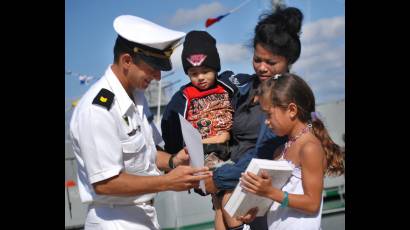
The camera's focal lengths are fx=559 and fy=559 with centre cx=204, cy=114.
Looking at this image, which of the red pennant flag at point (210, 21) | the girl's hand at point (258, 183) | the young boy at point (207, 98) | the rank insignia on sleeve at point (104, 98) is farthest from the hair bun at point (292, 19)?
the rank insignia on sleeve at point (104, 98)

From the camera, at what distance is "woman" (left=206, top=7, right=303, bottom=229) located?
2.97 metres

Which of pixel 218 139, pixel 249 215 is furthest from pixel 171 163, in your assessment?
pixel 249 215

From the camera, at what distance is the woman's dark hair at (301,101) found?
2.60 m

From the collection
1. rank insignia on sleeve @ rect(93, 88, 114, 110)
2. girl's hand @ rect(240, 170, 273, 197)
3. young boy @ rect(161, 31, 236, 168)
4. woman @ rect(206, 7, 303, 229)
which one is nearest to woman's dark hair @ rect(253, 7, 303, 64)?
woman @ rect(206, 7, 303, 229)

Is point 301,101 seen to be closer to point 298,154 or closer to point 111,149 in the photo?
point 298,154

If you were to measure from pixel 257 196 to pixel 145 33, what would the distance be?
922mm

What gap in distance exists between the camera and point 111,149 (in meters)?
2.45

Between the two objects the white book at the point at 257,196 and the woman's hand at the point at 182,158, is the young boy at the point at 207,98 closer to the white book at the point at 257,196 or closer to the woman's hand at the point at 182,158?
the woman's hand at the point at 182,158

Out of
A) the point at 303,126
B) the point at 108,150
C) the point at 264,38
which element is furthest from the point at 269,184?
the point at 264,38

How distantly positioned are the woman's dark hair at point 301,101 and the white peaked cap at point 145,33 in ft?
1.66

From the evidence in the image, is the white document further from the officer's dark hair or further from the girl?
the officer's dark hair

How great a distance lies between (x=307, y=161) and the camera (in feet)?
8.12

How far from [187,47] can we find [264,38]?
435 mm
